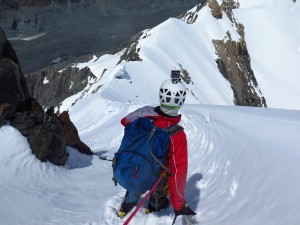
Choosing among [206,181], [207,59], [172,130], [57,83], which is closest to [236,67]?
[207,59]

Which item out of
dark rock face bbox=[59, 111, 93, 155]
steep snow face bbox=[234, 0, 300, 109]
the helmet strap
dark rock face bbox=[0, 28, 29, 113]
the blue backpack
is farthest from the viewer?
steep snow face bbox=[234, 0, 300, 109]

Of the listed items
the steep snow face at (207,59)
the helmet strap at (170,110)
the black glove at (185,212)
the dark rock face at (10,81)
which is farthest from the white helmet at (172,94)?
the steep snow face at (207,59)

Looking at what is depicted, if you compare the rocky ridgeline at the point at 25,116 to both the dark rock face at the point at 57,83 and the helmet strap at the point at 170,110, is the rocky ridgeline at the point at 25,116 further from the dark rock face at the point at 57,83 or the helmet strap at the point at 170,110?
the dark rock face at the point at 57,83

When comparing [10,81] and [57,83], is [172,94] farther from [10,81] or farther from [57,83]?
[57,83]

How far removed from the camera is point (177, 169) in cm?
492

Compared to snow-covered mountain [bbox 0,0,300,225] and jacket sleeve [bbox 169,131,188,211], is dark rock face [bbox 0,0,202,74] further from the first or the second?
jacket sleeve [bbox 169,131,188,211]

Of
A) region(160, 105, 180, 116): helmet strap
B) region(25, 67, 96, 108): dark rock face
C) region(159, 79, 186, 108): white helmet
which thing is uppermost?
region(159, 79, 186, 108): white helmet

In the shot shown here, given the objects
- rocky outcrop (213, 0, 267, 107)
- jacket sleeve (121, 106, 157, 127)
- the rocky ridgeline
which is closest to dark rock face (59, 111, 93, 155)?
the rocky ridgeline

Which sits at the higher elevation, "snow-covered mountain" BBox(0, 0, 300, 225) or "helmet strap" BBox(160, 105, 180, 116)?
"helmet strap" BBox(160, 105, 180, 116)

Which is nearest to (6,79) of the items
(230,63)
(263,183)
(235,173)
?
(235,173)

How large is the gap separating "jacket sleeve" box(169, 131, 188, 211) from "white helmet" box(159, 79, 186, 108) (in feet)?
1.26

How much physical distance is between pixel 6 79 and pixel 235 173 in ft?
17.4

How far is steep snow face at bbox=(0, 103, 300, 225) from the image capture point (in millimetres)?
4377

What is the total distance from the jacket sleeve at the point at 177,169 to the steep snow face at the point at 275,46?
4428 centimetres
